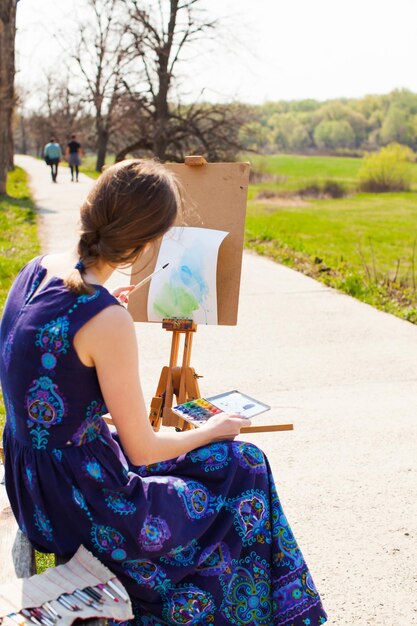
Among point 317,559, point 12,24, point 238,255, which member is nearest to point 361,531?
point 317,559

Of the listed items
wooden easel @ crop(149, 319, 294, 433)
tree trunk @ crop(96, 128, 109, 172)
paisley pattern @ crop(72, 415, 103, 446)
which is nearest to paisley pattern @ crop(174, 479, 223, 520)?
paisley pattern @ crop(72, 415, 103, 446)

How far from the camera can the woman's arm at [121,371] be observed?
5.49 ft

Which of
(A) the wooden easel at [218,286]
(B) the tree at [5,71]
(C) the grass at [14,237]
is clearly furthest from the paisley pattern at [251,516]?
(B) the tree at [5,71]

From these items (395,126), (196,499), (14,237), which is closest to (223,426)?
(196,499)

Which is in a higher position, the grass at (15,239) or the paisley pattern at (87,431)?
the paisley pattern at (87,431)

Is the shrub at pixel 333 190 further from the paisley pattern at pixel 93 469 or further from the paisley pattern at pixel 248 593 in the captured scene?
the paisley pattern at pixel 93 469

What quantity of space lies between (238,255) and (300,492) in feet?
3.58

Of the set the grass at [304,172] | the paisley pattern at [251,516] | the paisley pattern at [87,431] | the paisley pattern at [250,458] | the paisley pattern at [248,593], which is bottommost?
the grass at [304,172]

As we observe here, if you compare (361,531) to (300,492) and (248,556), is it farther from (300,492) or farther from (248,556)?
(248,556)

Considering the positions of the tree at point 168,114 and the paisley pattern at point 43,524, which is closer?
the paisley pattern at point 43,524

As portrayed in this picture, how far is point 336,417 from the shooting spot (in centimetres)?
404

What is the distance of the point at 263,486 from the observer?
1983 millimetres

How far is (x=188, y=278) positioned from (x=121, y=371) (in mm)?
1641

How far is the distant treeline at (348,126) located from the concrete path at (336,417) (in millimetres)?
61698
